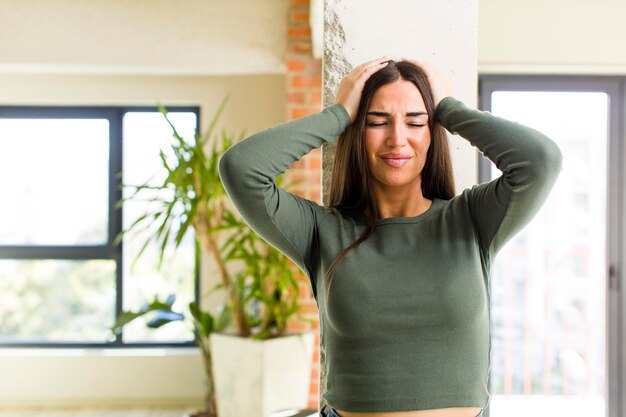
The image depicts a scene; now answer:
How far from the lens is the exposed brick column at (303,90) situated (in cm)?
395

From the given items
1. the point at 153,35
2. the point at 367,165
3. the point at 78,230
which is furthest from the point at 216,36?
the point at 367,165

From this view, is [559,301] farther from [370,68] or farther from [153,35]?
[370,68]

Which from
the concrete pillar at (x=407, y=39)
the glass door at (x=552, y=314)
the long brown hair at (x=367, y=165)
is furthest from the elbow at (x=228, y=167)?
the glass door at (x=552, y=314)

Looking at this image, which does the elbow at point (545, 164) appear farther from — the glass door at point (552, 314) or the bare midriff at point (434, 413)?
the glass door at point (552, 314)

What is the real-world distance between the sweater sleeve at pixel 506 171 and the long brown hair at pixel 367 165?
0.06 meters

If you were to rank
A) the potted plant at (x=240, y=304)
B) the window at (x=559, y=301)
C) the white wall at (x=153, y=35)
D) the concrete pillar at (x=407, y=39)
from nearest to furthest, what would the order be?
the concrete pillar at (x=407, y=39) < the potted plant at (x=240, y=304) < the white wall at (x=153, y=35) < the window at (x=559, y=301)

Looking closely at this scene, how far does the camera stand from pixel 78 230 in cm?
511

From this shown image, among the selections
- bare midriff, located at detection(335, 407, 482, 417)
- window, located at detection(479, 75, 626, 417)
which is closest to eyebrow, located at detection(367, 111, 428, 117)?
bare midriff, located at detection(335, 407, 482, 417)

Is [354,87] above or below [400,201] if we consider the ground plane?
above

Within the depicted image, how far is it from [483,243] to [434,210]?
105mm

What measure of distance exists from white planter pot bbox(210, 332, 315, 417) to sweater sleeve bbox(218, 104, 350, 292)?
2336mm

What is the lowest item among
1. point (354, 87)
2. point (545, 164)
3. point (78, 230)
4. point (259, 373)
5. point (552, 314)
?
point (259, 373)

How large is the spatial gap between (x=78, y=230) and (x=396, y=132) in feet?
14.3

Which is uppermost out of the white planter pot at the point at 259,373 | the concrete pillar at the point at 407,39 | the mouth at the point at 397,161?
the concrete pillar at the point at 407,39
